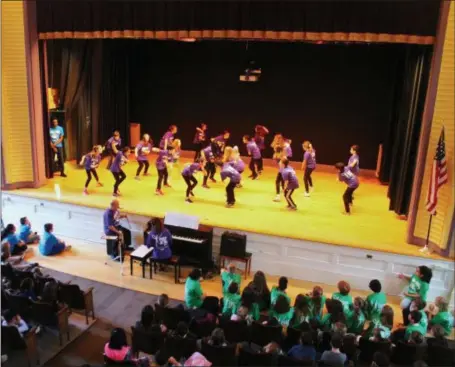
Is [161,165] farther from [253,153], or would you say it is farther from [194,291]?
[194,291]

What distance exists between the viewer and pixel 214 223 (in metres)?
9.24

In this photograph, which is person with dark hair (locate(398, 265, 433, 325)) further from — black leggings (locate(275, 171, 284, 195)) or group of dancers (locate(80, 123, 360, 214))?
black leggings (locate(275, 171, 284, 195))

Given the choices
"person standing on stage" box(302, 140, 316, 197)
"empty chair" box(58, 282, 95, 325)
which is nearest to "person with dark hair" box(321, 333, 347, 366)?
"empty chair" box(58, 282, 95, 325)

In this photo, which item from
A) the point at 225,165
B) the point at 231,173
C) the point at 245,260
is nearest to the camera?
the point at 245,260

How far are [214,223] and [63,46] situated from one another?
726 centimetres

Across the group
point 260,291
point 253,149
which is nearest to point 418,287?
point 260,291

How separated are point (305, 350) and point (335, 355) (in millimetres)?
340

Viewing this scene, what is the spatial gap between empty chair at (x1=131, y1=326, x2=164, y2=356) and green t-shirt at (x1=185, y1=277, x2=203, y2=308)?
127 centimetres

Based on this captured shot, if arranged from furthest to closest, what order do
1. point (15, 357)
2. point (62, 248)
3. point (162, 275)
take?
point (62, 248)
point (162, 275)
point (15, 357)

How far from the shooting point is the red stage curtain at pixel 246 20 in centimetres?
841

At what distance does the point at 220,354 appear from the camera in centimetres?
546

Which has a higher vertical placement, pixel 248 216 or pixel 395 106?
pixel 395 106

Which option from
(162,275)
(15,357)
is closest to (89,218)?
(162,275)

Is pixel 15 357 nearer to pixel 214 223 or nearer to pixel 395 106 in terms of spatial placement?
pixel 214 223
